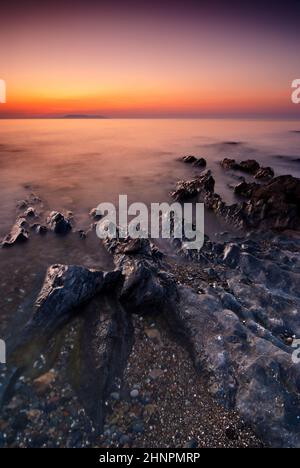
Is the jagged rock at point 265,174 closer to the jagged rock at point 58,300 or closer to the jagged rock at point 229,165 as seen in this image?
the jagged rock at point 229,165

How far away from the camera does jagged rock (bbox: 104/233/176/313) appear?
332 inches

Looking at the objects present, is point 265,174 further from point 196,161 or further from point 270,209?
point 270,209

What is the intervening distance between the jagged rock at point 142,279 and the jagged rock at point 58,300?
0.60m

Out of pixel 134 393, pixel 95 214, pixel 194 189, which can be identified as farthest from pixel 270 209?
pixel 134 393

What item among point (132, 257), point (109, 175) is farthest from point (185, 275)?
point (109, 175)

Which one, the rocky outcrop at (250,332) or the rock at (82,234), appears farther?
the rock at (82,234)

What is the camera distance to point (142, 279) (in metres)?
8.68

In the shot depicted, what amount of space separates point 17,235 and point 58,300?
597cm

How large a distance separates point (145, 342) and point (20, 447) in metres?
3.36

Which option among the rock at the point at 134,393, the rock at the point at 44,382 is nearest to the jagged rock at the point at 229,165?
the rock at the point at 134,393

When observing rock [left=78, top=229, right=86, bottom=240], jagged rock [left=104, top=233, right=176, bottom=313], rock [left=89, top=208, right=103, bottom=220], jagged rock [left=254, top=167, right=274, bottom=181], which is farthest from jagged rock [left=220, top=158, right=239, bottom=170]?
jagged rock [left=104, top=233, right=176, bottom=313]

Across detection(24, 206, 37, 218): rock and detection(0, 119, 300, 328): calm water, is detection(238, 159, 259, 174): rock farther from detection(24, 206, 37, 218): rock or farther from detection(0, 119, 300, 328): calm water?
detection(24, 206, 37, 218): rock

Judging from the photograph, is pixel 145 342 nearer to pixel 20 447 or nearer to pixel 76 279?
pixel 76 279

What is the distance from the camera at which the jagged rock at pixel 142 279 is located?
8.42 metres
